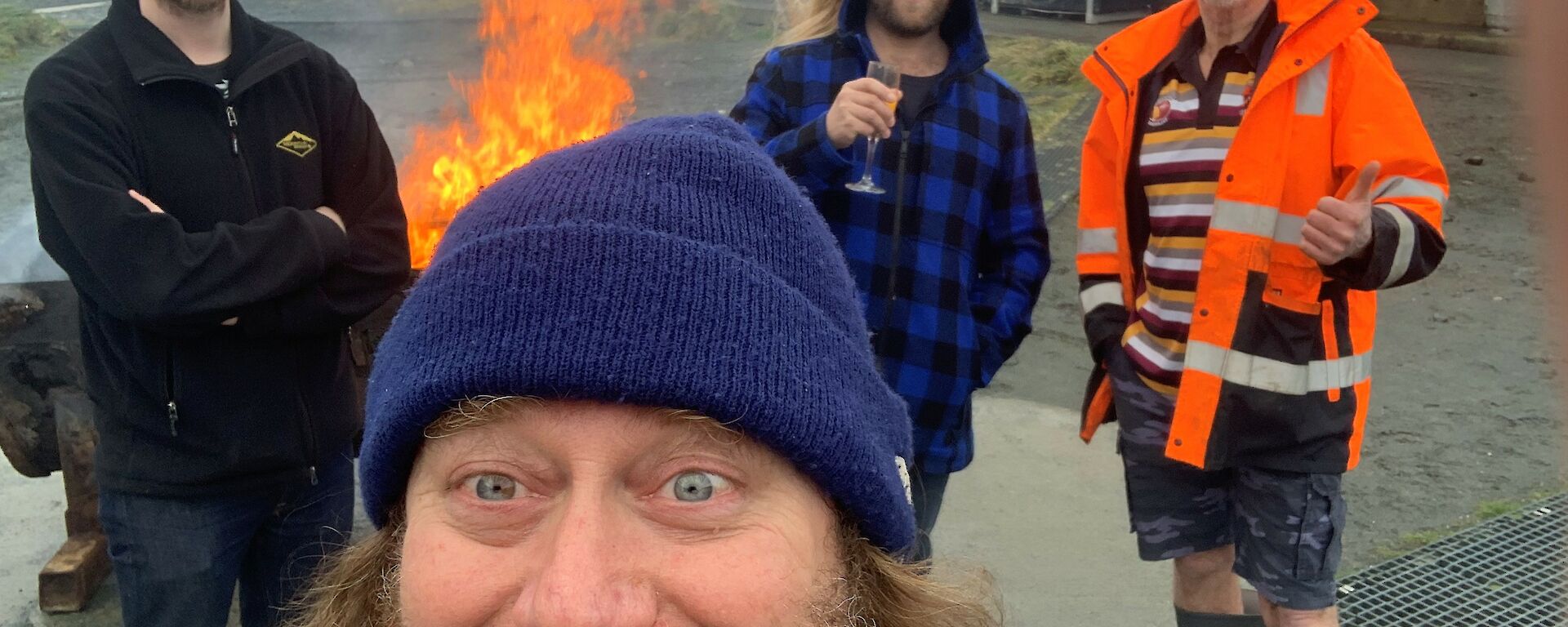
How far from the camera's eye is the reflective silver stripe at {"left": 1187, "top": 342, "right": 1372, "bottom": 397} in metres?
2.98

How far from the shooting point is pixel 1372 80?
284 centimetres

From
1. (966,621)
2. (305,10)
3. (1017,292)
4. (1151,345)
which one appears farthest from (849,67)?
(305,10)

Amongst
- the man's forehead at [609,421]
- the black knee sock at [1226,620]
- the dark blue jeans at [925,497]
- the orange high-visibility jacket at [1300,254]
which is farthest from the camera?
the dark blue jeans at [925,497]

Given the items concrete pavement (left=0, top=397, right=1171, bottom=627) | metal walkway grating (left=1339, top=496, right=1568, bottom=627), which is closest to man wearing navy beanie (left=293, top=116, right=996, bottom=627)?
concrete pavement (left=0, top=397, right=1171, bottom=627)

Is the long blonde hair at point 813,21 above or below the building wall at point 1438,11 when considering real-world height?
above

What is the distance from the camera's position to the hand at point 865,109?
114 inches

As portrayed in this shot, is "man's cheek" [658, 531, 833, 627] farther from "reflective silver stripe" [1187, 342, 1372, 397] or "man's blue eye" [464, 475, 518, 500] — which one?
"reflective silver stripe" [1187, 342, 1372, 397]

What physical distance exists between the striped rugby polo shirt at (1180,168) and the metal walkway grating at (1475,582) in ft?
4.26

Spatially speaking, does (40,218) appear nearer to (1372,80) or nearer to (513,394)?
(513,394)

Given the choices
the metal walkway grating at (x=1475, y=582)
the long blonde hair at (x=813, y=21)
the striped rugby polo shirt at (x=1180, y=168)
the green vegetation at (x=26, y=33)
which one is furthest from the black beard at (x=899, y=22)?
the green vegetation at (x=26, y=33)

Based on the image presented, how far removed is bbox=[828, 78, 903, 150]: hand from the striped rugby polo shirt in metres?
0.72

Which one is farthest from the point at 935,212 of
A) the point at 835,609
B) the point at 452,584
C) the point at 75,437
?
→ the point at 75,437

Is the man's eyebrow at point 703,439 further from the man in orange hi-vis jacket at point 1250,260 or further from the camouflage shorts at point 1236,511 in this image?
the camouflage shorts at point 1236,511

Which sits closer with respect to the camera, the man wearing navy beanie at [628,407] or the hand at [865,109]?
the man wearing navy beanie at [628,407]
